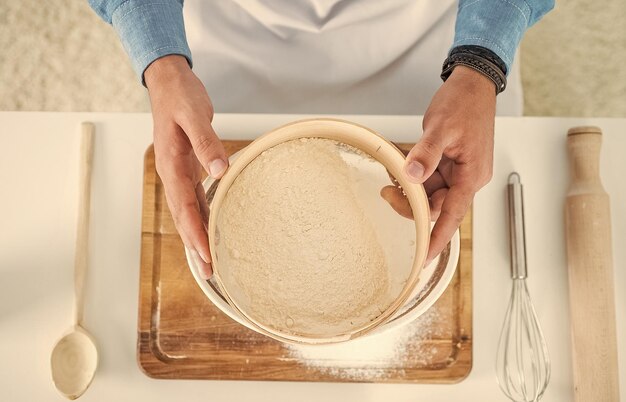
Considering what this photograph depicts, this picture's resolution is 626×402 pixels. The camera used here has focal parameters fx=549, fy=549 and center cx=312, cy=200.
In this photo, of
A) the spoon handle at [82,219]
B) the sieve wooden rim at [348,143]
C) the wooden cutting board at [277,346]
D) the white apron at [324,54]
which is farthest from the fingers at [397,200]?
the spoon handle at [82,219]

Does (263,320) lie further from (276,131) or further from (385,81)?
(385,81)

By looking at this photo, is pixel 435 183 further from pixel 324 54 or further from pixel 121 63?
pixel 121 63

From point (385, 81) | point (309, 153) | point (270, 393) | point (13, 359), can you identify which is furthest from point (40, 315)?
point (385, 81)

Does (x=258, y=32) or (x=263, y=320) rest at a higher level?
(x=258, y=32)

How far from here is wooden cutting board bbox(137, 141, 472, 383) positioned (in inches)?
23.4

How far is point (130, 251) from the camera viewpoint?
2.01 ft

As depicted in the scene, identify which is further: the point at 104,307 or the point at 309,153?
the point at 104,307

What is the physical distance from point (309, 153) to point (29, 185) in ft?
1.18

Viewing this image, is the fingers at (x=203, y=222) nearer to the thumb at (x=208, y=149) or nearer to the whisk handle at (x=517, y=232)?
the thumb at (x=208, y=149)

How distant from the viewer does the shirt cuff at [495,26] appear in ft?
1.79

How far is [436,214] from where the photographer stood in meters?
0.55

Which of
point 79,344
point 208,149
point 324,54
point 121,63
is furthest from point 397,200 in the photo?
point 121,63

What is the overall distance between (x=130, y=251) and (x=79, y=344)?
11 centimetres

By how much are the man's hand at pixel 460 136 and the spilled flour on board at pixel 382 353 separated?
0.13 meters
